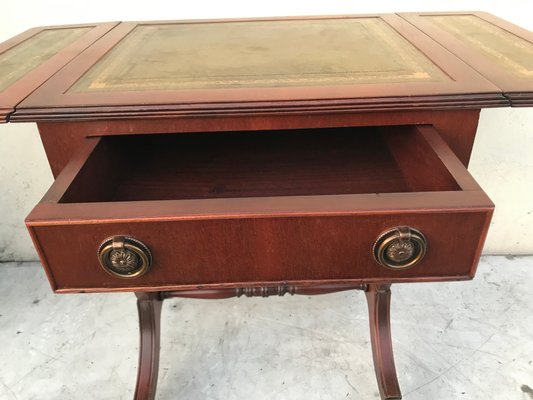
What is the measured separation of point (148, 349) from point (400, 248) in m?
0.55

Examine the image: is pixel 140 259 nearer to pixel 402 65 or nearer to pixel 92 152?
pixel 92 152

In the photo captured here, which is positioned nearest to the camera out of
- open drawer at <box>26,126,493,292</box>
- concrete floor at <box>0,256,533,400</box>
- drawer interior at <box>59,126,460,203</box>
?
open drawer at <box>26,126,493,292</box>

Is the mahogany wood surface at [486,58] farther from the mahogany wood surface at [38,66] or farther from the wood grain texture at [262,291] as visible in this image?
the mahogany wood surface at [38,66]

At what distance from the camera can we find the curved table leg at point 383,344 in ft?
2.65

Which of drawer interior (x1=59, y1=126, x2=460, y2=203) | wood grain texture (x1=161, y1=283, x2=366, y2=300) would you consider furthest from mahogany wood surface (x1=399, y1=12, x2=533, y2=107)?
wood grain texture (x1=161, y1=283, x2=366, y2=300)

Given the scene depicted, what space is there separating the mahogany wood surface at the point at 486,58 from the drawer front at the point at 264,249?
17cm

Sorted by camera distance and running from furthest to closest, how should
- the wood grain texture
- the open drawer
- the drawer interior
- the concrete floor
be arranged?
the concrete floor → the wood grain texture → the drawer interior → the open drawer

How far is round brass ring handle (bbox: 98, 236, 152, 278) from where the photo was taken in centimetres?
45

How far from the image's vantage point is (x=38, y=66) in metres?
0.64

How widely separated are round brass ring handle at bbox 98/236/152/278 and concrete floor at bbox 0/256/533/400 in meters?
0.49

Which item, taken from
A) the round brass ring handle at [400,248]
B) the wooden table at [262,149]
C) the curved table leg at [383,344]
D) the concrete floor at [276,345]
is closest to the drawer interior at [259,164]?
the wooden table at [262,149]

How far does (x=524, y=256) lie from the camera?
4.03 ft

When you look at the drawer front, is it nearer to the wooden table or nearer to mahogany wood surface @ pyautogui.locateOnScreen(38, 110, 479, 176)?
the wooden table

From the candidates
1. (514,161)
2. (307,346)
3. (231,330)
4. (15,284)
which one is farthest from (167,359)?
(514,161)
